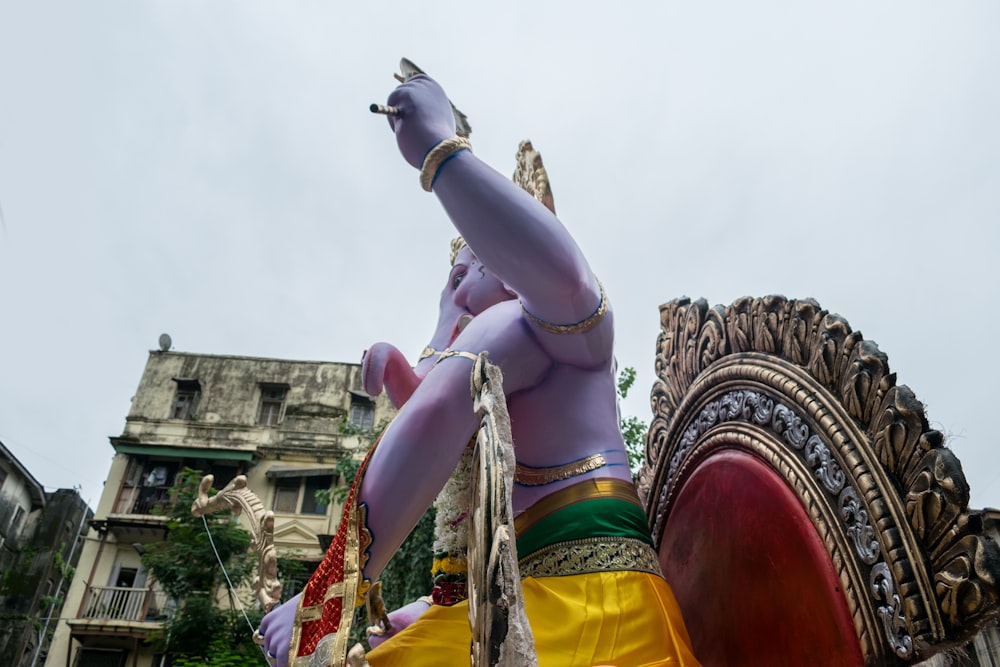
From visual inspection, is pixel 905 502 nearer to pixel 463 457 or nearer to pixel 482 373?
pixel 482 373

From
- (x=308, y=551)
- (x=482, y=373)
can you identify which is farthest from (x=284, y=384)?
(x=482, y=373)

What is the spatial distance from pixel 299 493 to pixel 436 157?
52.1ft

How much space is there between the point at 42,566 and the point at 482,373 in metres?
25.7

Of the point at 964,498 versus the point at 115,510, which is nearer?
the point at 964,498

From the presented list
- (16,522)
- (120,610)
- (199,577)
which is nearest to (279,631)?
(199,577)

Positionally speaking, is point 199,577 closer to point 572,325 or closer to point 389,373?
point 389,373

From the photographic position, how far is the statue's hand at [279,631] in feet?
5.91

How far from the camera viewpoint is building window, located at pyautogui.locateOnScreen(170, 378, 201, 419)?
18234 millimetres

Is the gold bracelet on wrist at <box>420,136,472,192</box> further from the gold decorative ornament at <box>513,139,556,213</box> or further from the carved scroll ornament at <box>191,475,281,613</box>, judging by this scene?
the carved scroll ornament at <box>191,475,281,613</box>

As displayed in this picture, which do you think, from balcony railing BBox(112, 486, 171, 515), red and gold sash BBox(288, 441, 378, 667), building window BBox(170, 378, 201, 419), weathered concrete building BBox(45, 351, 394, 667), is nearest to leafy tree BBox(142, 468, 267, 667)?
weathered concrete building BBox(45, 351, 394, 667)

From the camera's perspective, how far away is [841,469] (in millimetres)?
1690

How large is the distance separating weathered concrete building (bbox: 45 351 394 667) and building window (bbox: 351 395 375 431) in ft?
0.11

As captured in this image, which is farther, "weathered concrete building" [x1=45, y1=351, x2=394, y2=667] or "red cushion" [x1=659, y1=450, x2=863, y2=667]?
"weathered concrete building" [x1=45, y1=351, x2=394, y2=667]

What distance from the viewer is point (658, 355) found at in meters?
2.81
